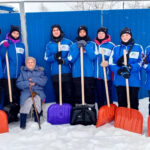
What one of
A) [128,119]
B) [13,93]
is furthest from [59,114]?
[128,119]

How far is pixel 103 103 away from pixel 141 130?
105 centimetres

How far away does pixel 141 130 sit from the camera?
365cm

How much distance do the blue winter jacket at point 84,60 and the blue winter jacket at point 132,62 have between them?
0.39m

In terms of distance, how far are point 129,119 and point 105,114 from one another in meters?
0.43

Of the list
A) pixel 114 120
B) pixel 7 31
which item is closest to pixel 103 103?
pixel 114 120

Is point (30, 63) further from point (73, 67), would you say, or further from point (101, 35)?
point (101, 35)

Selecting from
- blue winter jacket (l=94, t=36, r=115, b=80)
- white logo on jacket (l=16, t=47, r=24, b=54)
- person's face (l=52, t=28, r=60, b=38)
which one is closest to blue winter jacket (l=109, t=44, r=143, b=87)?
blue winter jacket (l=94, t=36, r=115, b=80)

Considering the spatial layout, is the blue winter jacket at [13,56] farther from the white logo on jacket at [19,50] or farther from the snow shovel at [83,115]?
the snow shovel at [83,115]

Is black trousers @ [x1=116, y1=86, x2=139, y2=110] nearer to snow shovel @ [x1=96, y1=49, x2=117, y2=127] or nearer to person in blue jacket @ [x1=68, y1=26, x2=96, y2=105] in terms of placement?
snow shovel @ [x1=96, y1=49, x2=117, y2=127]

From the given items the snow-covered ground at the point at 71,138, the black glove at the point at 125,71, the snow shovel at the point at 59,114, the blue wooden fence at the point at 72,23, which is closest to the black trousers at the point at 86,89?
the snow shovel at the point at 59,114

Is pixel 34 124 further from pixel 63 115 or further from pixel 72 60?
pixel 72 60

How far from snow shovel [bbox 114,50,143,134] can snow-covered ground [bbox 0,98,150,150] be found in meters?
0.10

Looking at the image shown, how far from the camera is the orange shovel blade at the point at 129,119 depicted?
3688mm

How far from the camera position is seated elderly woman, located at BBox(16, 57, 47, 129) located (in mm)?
4043
